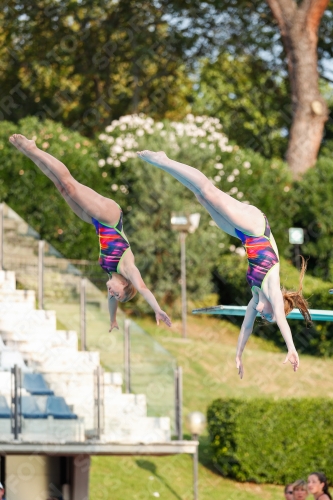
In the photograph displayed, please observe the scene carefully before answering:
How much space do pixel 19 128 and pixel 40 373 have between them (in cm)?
997

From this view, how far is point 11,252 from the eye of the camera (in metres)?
19.0

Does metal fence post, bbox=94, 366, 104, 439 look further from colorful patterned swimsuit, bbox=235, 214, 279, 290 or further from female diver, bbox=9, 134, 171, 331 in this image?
colorful patterned swimsuit, bbox=235, 214, 279, 290

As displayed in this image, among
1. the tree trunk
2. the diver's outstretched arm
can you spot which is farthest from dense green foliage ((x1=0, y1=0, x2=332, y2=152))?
the diver's outstretched arm

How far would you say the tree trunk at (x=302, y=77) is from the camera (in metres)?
28.1

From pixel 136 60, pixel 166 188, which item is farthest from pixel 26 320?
pixel 136 60

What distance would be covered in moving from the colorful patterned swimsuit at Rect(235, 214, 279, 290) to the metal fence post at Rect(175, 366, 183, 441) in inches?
330

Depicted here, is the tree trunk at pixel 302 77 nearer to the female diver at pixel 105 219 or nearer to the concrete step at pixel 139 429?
the concrete step at pixel 139 429

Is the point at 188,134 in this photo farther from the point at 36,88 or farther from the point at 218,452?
the point at 218,452

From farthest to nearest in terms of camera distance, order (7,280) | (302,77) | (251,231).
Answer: (302,77) → (7,280) → (251,231)

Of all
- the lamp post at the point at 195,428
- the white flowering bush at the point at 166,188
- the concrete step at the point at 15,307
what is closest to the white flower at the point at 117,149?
the white flowering bush at the point at 166,188

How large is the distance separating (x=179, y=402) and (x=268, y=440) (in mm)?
2020

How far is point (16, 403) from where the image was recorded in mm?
15070

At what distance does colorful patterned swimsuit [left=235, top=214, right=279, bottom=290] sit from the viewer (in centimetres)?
855

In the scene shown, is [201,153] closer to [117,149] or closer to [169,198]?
[169,198]
